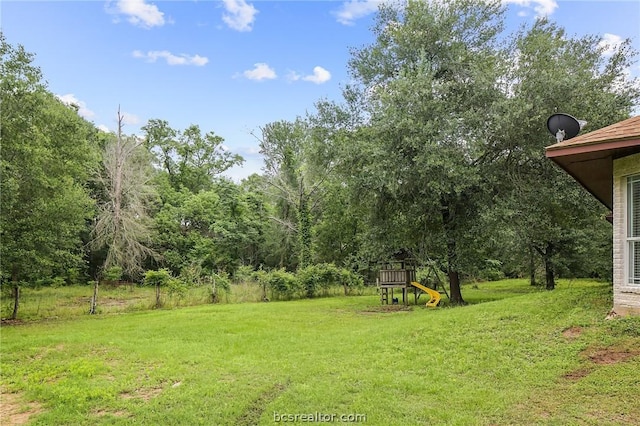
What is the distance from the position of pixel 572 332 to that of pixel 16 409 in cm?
737

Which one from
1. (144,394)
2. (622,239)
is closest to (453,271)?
(622,239)

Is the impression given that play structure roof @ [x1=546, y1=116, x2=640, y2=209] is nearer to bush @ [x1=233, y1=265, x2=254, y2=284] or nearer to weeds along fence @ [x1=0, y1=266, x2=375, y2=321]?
weeds along fence @ [x1=0, y1=266, x2=375, y2=321]

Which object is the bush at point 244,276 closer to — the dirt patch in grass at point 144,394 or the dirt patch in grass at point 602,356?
the dirt patch in grass at point 144,394

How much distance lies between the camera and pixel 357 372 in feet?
18.4

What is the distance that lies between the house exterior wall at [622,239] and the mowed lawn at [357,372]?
40 cm

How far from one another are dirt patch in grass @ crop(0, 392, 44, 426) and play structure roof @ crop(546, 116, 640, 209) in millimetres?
7574

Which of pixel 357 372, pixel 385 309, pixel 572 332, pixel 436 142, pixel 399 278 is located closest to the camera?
pixel 357 372

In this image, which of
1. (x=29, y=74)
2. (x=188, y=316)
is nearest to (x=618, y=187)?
(x=188, y=316)

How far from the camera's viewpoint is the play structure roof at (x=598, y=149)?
568 cm

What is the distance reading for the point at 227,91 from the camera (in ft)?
56.1

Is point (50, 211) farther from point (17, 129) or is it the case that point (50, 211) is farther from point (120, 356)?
point (120, 356)

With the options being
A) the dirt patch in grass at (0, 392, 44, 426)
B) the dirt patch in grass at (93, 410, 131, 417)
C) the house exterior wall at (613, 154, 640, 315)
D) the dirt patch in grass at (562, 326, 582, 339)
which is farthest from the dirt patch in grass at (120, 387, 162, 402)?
the house exterior wall at (613, 154, 640, 315)

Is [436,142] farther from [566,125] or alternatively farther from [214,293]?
[214,293]

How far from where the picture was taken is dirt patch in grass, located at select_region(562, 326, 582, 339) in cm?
587
